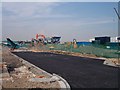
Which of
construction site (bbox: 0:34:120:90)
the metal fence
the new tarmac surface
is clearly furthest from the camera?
the metal fence

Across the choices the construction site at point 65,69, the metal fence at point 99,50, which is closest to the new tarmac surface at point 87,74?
the construction site at point 65,69

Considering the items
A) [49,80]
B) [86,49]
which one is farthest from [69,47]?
[49,80]

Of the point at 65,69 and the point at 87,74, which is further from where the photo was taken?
the point at 65,69

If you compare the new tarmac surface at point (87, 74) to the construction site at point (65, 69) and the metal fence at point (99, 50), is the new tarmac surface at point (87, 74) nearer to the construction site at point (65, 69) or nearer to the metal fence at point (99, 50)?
the construction site at point (65, 69)

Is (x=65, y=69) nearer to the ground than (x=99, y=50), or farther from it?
nearer to the ground

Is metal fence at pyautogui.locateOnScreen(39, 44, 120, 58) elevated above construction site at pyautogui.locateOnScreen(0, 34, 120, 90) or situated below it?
above

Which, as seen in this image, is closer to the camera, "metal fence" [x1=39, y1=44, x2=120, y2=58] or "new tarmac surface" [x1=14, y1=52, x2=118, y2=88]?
"new tarmac surface" [x1=14, y1=52, x2=118, y2=88]

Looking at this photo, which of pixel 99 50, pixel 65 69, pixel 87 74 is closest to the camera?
pixel 87 74

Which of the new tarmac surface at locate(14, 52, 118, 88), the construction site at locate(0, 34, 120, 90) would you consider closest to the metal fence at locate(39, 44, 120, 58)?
the construction site at locate(0, 34, 120, 90)

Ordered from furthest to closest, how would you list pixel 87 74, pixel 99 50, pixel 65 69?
pixel 99 50 → pixel 65 69 → pixel 87 74

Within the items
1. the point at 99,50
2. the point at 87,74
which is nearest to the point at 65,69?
the point at 87,74

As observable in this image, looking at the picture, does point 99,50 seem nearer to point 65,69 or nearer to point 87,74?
point 65,69

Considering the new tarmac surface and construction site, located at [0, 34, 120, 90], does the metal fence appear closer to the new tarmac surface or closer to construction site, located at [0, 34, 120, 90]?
construction site, located at [0, 34, 120, 90]

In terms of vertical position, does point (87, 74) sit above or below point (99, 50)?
below
